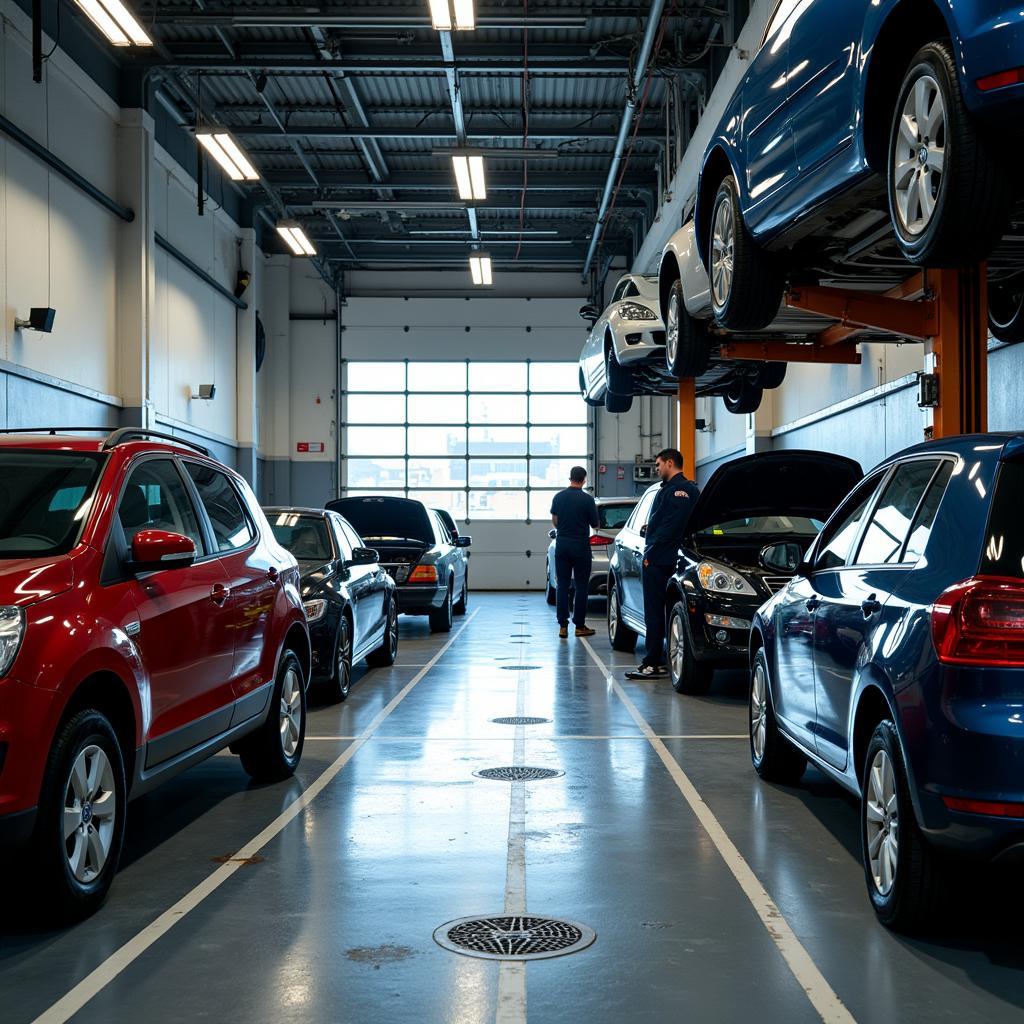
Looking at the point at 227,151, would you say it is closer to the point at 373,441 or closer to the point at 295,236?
the point at 295,236

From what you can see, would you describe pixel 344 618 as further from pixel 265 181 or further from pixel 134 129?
pixel 265 181

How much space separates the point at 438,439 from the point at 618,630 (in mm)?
15041

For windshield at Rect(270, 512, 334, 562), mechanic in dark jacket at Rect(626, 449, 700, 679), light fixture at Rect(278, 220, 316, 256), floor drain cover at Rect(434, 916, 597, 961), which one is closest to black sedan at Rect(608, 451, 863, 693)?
mechanic in dark jacket at Rect(626, 449, 700, 679)

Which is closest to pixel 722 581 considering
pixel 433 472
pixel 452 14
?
pixel 452 14

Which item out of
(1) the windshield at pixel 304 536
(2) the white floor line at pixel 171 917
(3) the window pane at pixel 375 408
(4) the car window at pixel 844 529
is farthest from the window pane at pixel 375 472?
(4) the car window at pixel 844 529

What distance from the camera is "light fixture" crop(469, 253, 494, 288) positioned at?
21.3 m

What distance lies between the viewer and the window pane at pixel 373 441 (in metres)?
27.4

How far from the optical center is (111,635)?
4094 mm

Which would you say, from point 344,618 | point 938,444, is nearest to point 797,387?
point 344,618

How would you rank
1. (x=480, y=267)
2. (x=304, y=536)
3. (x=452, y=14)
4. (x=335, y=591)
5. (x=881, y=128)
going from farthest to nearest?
(x=480, y=267), (x=452, y=14), (x=304, y=536), (x=335, y=591), (x=881, y=128)

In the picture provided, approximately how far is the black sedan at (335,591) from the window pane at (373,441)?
16.1 meters

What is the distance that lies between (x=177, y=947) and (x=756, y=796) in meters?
3.21

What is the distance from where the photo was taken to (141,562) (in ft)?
14.5

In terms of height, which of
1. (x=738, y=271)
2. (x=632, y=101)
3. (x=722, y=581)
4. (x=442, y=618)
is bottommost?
(x=442, y=618)
